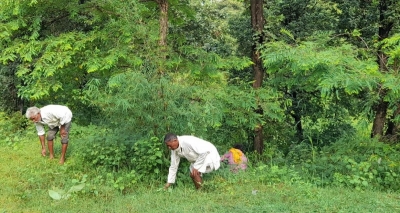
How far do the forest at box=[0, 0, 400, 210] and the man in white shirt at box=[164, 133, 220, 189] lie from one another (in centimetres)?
37

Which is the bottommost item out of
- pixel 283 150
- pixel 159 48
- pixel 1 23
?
pixel 283 150

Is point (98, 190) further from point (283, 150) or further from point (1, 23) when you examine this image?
point (283, 150)

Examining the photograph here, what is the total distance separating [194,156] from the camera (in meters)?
5.91

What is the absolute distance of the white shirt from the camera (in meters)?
5.82

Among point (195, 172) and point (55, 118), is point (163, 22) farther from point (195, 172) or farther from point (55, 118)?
point (195, 172)

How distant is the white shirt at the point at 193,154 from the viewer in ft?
19.1

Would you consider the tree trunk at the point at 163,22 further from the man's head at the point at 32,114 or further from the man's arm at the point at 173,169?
the man's arm at the point at 173,169

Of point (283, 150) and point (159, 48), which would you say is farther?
point (283, 150)

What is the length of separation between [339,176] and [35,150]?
6.07 m

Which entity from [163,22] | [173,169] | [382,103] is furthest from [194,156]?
[382,103]

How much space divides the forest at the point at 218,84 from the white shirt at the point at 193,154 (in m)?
0.37

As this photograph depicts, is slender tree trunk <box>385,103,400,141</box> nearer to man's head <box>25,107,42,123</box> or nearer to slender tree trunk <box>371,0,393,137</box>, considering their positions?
slender tree trunk <box>371,0,393,137</box>

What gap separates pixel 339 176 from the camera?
6.38 meters

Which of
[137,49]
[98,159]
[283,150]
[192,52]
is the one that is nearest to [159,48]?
[137,49]
